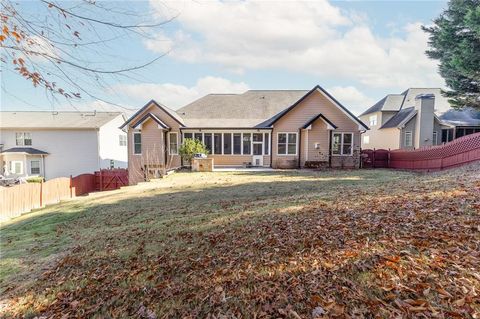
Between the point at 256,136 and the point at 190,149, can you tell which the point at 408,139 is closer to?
the point at 256,136

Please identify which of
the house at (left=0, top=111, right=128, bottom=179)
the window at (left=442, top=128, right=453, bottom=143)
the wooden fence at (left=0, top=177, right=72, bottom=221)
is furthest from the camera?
the house at (left=0, top=111, right=128, bottom=179)

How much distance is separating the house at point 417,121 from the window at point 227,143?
15.4 m

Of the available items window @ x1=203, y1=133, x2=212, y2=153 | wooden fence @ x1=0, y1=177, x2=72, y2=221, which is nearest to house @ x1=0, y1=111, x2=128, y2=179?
window @ x1=203, y1=133, x2=212, y2=153

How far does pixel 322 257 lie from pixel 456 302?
1.42m

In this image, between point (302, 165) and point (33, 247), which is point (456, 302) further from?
point (302, 165)

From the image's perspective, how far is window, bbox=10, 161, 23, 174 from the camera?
25950 mm

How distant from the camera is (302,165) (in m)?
20.4

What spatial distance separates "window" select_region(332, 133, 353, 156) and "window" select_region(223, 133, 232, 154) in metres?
8.07

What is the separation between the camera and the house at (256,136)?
19.8m

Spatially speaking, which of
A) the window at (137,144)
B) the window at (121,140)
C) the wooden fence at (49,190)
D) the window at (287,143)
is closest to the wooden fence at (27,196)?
the wooden fence at (49,190)

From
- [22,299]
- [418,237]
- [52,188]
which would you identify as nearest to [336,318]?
[418,237]

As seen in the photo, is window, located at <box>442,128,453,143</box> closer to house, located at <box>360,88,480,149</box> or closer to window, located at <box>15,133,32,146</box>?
house, located at <box>360,88,480,149</box>

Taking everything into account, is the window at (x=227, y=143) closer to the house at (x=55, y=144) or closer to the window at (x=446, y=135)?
the house at (x=55, y=144)

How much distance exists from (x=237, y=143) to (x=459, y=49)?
607 inches
